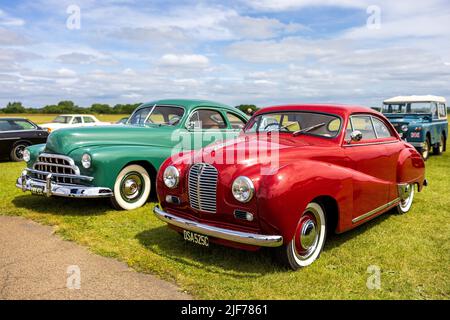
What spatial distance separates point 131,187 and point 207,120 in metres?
2.02

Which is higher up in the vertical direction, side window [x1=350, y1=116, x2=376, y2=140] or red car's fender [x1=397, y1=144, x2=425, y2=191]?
side window [x1=350, y1=116, x2=376, y2=140]

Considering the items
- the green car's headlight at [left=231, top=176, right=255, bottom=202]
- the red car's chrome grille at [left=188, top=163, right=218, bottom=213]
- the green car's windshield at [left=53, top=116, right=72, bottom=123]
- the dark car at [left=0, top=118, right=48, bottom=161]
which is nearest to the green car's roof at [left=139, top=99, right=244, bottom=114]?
the red car's chrome grille at [left=188, top=163, right=218, bottom=213]

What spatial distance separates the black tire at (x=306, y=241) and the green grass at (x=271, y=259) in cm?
10

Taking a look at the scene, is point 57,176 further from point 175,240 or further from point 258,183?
point 258,183

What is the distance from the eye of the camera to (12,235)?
5.27 meters

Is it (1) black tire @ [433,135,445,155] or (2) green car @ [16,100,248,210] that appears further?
(1) black tire @ [433,135,445,155]

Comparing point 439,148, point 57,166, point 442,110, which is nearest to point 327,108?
point 57,166

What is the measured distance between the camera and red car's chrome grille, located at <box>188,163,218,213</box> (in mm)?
4105

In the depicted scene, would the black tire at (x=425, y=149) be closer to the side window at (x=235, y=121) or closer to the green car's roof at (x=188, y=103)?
the side window at (x=235, y=121)

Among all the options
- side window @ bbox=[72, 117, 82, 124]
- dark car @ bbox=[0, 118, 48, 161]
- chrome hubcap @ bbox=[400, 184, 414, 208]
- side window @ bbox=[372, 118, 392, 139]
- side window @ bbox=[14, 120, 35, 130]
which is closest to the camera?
side window @ bbox=[372, 118, 392, 139]

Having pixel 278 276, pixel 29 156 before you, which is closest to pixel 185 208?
pixel 278 276

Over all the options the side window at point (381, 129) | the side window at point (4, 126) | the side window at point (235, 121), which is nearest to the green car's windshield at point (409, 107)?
the side window at point (235, 121)

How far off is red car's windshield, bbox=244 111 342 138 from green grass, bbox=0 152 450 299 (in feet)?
4.64

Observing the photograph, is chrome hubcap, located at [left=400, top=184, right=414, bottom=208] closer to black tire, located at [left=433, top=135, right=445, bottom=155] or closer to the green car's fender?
the green car's fender
